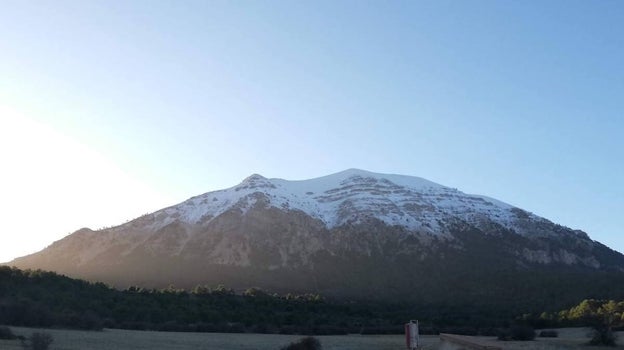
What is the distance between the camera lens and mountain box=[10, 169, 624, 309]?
11131 centimetres

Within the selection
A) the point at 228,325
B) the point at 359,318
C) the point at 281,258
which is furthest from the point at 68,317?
the point at 281,258

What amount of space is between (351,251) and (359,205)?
106 ft

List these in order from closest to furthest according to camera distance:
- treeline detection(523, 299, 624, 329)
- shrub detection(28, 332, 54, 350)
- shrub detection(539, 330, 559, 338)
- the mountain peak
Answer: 1. shrub detection(28, 332, 54, 350)
2. shrub detection(539, 330, 559, 338)
3. treeline detection(523, 299, 624, 329)
4. the mountain peak

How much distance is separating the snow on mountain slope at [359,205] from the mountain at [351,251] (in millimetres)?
469

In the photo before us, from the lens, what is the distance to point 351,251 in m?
138

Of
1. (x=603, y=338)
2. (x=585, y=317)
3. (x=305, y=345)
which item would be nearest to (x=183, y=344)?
(x=305, y=345)

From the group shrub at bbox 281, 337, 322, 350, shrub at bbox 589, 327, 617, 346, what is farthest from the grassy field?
shrub at bbox 281, 337, 322, 350

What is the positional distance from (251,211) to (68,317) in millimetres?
103319

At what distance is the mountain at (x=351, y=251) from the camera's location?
365ft

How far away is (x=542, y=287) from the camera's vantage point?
105 metres

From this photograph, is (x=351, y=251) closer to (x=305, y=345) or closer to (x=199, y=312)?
(x=199, y=312)

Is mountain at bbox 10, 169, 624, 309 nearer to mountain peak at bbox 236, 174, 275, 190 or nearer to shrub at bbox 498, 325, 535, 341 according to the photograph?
mountain peak at bbox 236, 174, 275, 190

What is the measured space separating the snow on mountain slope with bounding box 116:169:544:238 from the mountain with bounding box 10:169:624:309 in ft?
1.54

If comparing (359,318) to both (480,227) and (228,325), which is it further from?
(480,227)
